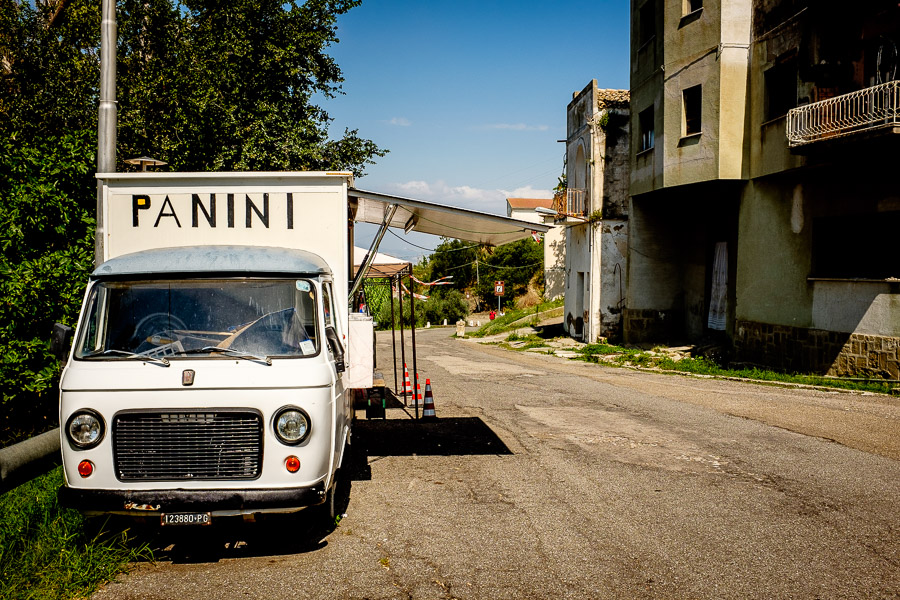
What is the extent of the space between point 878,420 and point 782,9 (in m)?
11.7

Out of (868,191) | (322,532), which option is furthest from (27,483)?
(868,191)


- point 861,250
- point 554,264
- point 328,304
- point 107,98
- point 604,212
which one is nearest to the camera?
→ point 328,304

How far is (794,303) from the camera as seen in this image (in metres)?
17.9

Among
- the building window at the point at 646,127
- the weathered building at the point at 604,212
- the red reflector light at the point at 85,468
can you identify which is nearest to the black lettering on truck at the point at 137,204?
the red reflector light at the point at 85,468

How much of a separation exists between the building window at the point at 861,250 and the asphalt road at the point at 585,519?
5.72 meters

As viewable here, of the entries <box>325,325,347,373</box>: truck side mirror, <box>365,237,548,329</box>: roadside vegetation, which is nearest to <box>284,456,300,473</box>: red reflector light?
<box>325,325,347,373</box>: truck side mirror

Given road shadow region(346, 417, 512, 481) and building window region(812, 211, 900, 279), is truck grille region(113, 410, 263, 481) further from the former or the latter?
building window region(812, 211, 900, 279)

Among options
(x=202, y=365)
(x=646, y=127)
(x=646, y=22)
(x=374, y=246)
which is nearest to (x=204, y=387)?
(x=202, y=365)

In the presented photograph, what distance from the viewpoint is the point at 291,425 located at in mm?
5379

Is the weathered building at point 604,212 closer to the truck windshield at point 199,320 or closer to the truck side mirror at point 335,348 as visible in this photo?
the truck side mirror at point 335,348

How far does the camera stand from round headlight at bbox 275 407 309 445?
5348mm

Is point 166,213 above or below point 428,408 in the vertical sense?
above

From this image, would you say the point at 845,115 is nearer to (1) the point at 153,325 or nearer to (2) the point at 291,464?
(2) the point at 291,464

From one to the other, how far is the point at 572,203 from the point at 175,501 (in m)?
25.5
